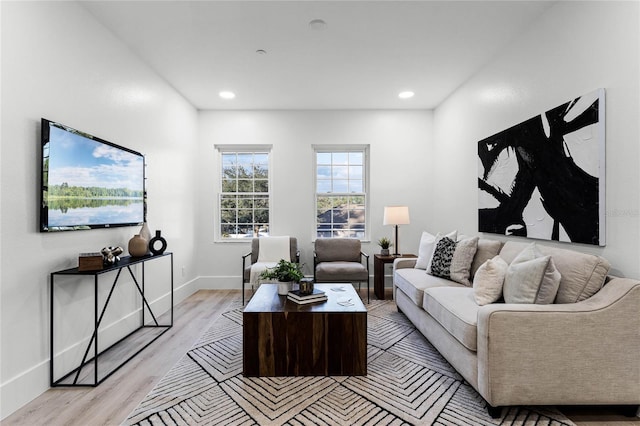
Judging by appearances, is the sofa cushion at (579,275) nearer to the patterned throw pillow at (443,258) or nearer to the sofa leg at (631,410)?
Result: the sofa leg at (631,410)

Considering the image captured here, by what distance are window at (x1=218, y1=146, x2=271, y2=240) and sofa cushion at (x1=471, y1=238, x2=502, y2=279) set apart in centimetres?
313

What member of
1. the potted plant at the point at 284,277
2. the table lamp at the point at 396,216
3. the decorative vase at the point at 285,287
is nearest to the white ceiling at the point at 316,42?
the table lamp at the point at 396,216

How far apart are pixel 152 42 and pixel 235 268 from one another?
3211 mm

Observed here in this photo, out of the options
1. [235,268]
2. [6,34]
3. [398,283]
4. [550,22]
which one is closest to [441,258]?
[398,283]

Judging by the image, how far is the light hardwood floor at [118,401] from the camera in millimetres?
1920

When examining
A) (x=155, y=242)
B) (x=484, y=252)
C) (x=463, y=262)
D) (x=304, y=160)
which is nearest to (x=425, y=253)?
(x=463, y=262)

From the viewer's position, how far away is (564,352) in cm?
187

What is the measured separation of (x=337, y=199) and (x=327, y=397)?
3.56 m

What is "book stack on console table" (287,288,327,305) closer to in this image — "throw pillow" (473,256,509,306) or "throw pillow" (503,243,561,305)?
"throw pillow" (473,256,509,306)

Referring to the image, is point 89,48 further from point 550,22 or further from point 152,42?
point 550,22

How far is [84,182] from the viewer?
2588 mm

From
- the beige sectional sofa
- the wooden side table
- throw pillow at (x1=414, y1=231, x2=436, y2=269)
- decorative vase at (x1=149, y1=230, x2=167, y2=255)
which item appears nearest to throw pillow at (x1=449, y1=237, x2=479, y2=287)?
throw pillow at (x1=414, y1=231, x2=436, y2=269)

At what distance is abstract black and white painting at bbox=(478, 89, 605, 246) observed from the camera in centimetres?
221

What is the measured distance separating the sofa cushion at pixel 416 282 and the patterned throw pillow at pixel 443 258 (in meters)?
0.07
